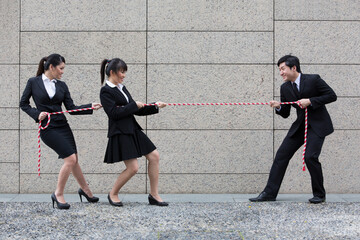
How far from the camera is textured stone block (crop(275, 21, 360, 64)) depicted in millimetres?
6531

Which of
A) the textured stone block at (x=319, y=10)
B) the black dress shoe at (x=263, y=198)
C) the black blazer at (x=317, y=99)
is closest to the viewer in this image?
the black blazer at (x=317, y=99)

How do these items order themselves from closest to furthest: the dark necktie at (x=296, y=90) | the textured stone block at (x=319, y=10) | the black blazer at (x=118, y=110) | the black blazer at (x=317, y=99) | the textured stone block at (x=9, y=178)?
the black blazer at (x=118, y=110), the black blazer at (x=317, y=99), the dark necktie at (x=296, y=90), the textured stone block at (x=319, y=10), the textured stone block at (x=9, y=178)

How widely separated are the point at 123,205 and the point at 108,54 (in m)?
2.19

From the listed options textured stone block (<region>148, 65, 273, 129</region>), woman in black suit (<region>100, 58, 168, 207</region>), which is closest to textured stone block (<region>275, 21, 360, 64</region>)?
textured stone block (<region>148, 65, 273, 129</region>)

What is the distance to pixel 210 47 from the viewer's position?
6566 millimetres

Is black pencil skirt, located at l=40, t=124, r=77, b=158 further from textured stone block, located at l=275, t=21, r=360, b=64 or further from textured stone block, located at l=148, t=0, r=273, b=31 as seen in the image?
textured stone block, located at l=275, t=21, r=360, b=64

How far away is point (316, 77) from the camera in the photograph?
559cm

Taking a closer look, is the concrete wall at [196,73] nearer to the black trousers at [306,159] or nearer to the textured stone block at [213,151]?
the textured stone block at [213,151]

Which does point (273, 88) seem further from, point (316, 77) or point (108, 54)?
point (108, 54)

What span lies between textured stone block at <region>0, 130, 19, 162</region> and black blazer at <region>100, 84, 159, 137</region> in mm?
1919

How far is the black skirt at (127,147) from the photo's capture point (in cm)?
536

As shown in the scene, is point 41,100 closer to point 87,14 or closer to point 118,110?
point 118,110

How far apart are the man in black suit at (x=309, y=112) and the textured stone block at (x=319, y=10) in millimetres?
1147

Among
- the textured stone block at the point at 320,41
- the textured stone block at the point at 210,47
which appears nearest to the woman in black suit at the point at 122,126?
the textured stone block at the point at 210,47
